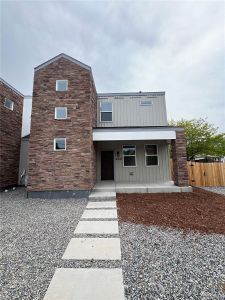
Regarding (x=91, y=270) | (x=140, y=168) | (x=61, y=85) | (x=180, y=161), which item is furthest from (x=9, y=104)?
(x=91, y=270)

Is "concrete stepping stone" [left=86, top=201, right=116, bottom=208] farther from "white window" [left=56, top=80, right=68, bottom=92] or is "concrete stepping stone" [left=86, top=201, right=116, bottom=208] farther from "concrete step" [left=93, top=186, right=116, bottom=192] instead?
"white window" [left=56, top=80, right=68, bottom=92]

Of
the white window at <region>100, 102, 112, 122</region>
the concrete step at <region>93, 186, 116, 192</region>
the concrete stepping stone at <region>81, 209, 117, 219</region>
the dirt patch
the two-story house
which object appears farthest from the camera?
the white window at <region>100, 102, 112, 122</region>

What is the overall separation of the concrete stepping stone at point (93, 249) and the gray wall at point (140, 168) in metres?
7.83

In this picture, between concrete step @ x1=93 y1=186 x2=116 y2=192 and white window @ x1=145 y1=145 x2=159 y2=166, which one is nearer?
concrete step @ x1=93 y1=186 x2=116 y2=192

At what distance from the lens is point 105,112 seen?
1232 cm

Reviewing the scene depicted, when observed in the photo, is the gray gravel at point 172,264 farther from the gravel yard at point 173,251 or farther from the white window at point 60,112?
the white window at point 60,112

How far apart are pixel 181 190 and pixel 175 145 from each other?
8.13 feet

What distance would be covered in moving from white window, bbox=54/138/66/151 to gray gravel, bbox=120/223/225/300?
19.2 feet

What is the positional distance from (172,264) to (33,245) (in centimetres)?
282

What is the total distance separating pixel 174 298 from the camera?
196 centimetres

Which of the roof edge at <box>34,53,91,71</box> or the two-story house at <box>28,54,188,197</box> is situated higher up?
the roof edge at <box>34,53,91,71</box>

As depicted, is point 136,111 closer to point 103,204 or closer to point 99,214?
point 103,204

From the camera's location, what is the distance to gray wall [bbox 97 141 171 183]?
11414mm

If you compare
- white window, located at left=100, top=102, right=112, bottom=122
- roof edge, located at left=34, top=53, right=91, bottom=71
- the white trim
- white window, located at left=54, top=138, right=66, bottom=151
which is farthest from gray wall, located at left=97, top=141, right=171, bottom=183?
roof edge, located at left=34, top=53, right=91, bottom=71
